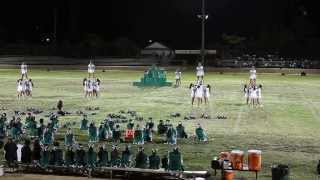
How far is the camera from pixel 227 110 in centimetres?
3369

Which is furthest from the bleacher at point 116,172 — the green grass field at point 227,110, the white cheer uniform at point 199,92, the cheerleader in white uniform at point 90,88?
the cheerleader in white uniform at point 90,88

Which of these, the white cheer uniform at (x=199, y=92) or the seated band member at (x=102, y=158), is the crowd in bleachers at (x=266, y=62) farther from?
the seated band member at (x=102, y=158)

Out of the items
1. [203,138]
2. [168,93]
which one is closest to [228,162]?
[203,138]

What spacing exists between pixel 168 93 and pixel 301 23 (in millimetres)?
58194

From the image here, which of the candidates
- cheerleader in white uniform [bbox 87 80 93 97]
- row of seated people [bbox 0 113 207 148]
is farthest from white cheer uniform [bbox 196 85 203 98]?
row of seated people [bbox 0 113 207 148]

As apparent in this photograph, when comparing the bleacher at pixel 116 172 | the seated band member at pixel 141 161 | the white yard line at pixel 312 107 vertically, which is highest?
the white yard line at pixel 312 107

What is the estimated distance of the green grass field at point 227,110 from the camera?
21.1 metres

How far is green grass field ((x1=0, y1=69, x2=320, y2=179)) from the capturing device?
21091 mm

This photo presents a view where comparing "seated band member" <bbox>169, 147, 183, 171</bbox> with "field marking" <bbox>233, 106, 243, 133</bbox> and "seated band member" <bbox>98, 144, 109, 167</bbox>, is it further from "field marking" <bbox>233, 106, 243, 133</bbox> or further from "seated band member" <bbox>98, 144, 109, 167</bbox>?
"field marking" <bbox>233, 106, 243, 133</bbox>

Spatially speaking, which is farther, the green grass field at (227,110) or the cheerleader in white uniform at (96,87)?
the cheerleader in white uniform at (96,87)

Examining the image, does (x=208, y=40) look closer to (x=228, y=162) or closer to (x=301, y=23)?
(x=301, y=23)

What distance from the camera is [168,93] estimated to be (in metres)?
43.1

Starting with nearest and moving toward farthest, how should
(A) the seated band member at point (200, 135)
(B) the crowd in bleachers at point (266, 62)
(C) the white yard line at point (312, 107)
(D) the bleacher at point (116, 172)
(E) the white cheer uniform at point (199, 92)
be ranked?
1. (D) the bleacher at point (116, 172)
2. (A) the seated band member at point (200, 135)
3. (C) the white yard line at point (312, 107)
4. (E) the white cheer uniform at point (199, 92)
5. (B) the crowd in bleachers at point (266, 62)

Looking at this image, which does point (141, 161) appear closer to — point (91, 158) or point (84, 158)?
point (91, 158)
